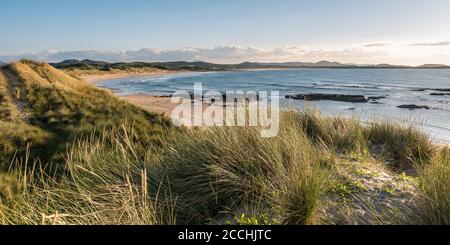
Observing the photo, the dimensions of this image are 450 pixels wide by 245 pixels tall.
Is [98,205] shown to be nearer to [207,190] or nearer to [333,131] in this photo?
[207,190]

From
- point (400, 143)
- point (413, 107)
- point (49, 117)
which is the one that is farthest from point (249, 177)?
point (413, 107)

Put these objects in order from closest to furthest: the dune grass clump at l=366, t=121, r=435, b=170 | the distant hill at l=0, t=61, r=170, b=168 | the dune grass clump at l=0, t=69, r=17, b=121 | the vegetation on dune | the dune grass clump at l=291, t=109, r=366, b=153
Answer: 1. the vegetation on dune
2. the dune grass clump at l=291, t=109, r=366, b=153
3. the dune grass clump at l=366, t=121, r=435, b=170
4. the distant hill at l=0, t=61, r=170, b=168
5. the dune grass clump at l=0, t=69, r=17, b=121

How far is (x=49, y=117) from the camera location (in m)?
14.4

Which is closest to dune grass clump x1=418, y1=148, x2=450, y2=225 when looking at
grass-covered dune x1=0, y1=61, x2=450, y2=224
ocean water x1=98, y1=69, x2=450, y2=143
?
grass-covered dune x1=0, y1=61, x2=450, y2=224

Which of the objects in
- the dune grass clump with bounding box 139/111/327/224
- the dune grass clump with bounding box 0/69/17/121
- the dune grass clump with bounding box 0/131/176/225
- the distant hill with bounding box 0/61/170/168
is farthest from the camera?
the dune grass clump with bounding box 0/69/17/121

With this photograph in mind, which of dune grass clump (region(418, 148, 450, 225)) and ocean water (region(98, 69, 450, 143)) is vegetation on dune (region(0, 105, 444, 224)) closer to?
dune grass clump (region(418, 148, 450, 225))

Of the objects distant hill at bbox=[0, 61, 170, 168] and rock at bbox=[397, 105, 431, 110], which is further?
rock at bbox=[397, 105, 431, 110]

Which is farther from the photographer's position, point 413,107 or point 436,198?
point 413,107

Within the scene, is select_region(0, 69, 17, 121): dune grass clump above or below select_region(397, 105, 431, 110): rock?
above

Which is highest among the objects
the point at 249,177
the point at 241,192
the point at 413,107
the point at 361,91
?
the point at 249,177

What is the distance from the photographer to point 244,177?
402cm

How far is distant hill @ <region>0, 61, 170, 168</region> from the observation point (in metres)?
10.6
